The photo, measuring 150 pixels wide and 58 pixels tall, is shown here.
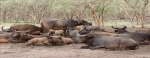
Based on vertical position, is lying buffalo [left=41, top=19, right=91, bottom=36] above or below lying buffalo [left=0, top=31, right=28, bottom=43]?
above

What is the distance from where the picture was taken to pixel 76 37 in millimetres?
12203

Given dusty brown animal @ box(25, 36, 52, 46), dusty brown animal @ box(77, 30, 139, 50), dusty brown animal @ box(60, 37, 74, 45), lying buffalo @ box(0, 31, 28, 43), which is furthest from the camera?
lying buffalo @ box(0, 31, 28, 43)

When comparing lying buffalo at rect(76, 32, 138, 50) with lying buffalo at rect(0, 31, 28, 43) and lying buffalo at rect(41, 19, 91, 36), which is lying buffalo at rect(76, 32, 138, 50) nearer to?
lying buffalo at rect(0, 31, 28, 43)

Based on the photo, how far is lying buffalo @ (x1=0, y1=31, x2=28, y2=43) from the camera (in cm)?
1376

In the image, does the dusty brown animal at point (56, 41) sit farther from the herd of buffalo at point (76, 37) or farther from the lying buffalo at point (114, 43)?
→ the lying buffalo at point (114, 43)

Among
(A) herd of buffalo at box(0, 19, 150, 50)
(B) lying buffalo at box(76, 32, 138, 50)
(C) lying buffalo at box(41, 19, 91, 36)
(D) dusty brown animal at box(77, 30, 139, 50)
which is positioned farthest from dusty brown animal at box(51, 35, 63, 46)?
(C) lying buffalo at box(41, 19, 91, 36)

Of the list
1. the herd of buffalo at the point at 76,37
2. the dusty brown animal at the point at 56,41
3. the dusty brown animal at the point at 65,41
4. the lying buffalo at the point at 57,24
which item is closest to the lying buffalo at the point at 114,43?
the herd of buffalo at the point at 76,37

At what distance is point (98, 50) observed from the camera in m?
11.0

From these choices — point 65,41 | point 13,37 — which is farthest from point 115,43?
point 13,37

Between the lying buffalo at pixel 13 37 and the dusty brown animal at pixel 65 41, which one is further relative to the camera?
the lying buffalo at pixel 13 37

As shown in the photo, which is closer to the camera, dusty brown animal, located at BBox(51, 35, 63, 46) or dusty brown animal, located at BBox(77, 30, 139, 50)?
dusty brown animal, located at BBox(77, 30, 139, 50)

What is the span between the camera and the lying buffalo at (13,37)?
13758 millimetres

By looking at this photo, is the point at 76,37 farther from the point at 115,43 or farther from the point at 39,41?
the point at 115,43

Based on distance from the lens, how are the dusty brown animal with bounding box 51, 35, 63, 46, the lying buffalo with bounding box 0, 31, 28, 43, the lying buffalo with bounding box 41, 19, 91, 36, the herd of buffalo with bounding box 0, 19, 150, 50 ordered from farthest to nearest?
the lying buffalo with bounding box 41, 19, 91, 36 → the lying buffalo with bounding box 0, 31, 28, 43 → the dusty brown animal with bounding box 51, 35, 63, 46 → the herd of buffalo with bounding box 0, 19, 150, 50
